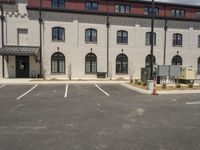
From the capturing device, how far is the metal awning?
2236 cm

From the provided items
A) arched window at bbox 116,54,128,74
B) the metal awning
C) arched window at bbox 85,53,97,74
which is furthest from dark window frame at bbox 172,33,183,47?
the metal awning

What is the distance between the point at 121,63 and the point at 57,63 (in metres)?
8.90

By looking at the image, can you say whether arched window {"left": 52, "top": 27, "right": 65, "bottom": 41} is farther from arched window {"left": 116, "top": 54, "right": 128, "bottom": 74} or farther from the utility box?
the utility box

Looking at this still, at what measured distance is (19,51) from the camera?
23047 millimetres

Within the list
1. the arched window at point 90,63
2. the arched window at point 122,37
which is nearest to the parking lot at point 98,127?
the arched window at point 90,63

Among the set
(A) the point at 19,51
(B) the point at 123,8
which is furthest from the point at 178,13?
(A) the point at 19,51

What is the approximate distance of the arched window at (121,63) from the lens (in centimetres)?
2748

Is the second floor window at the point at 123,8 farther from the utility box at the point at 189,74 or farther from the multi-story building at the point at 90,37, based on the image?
the utility box at the point at 189,74

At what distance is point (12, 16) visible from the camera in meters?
24.2

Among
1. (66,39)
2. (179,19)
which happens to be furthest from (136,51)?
(66,39)

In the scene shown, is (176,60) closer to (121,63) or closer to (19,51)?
(121,63)

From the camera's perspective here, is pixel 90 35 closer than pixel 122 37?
Yes

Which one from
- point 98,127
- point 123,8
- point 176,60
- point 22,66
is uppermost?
point 123,8

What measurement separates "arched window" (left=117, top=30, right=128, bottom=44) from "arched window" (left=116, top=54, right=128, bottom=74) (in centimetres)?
198
